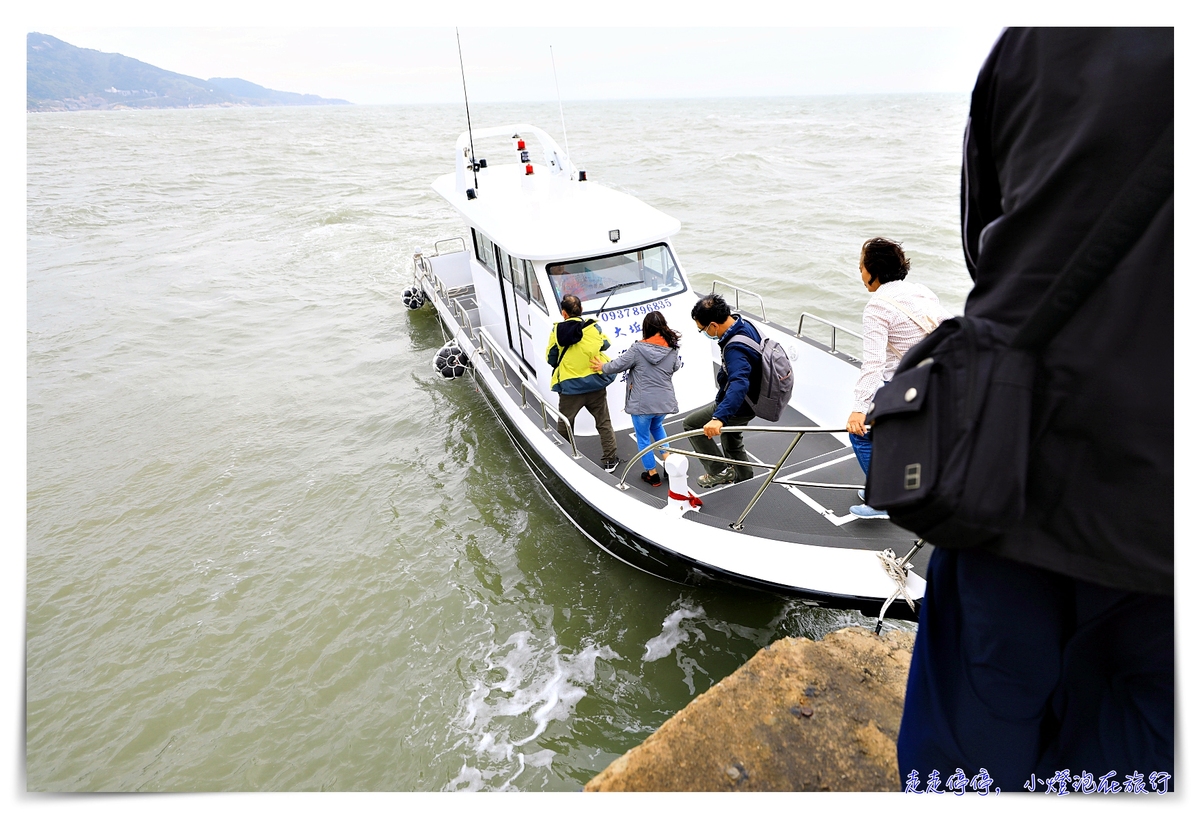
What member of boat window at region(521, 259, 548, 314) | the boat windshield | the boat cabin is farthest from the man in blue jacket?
boat window at region(521, 259, 548, 314)

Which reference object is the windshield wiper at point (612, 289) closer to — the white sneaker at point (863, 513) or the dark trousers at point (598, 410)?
the dark trousers at point (598, 410)

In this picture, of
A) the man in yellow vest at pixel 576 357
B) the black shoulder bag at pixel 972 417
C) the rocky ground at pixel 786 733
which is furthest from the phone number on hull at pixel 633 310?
the black shoulder bag at pixel 972 417

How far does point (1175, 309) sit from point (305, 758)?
482cm

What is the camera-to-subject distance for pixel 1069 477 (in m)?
1.10

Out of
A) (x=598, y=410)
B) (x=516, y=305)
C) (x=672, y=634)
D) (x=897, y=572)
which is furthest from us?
(x=516, y=305)

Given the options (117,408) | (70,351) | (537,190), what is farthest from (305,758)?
(70,351)

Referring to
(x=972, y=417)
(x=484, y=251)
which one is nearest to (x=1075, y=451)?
(x=972, y=417)

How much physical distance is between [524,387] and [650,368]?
1.65 m

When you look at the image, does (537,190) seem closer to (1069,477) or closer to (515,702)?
(515,702)

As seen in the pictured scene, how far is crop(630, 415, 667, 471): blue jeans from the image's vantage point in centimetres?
498

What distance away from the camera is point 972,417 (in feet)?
3.71

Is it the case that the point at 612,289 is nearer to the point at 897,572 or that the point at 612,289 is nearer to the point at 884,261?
the point at 884,261

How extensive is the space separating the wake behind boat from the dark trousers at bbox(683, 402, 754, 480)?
13 centimetres

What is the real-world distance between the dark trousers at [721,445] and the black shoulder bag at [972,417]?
3193 millimetres
